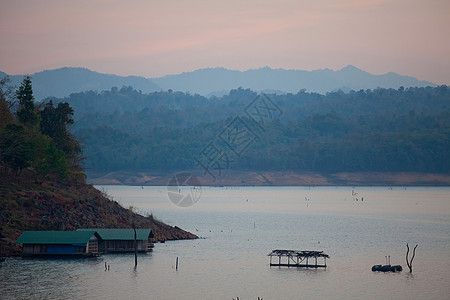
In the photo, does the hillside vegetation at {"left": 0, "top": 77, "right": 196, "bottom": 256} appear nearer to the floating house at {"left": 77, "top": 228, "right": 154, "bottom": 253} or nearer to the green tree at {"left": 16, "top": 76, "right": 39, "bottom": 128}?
the green tree at {"left": 16, "top": 76, "right": 39, "bottom": 128}

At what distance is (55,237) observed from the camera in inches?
2798

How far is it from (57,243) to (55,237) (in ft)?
2.72

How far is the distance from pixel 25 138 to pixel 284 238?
3879 cm

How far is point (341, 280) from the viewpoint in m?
63.2

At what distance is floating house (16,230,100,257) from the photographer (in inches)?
2741

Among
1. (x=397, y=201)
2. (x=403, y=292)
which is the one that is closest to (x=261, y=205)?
(x=397, y=201)

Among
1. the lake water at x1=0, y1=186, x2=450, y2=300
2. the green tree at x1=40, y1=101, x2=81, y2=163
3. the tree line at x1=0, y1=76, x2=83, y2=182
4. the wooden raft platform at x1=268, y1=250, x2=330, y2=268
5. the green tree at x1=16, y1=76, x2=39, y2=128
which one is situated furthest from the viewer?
the green tree at x1=40, y1=101, x2=81, y2=163

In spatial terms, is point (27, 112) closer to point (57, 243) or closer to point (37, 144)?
point (37, 144)

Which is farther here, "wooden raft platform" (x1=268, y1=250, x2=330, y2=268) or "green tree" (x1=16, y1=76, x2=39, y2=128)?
"green tree" (x1=16, y1=76, x2=39, y2=128)

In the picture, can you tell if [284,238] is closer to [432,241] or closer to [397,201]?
[432,241]

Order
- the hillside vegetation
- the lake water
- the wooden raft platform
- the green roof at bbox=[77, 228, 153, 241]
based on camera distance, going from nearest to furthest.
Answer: the lake water → the wooden raft platform → the green roof at bbox=[77, 228, 153, 241] → the hillside vegetation

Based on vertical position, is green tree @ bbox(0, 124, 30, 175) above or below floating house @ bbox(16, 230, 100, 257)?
above

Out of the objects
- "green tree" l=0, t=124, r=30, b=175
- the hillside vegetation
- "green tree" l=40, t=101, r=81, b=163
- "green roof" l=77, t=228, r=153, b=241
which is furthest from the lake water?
"green tree" l=40, t=101, r=81, b=163

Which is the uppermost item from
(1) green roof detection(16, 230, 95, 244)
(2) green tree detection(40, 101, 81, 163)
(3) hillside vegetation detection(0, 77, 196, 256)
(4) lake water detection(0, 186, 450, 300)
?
(2) green tree detection(40, 101, 81, 163)
